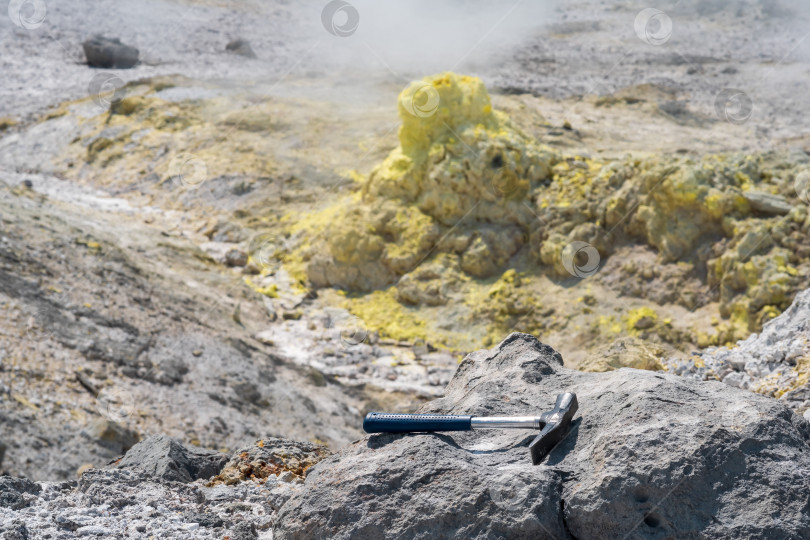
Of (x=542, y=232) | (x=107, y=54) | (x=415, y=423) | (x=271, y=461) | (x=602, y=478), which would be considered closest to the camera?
(x=602, y=478)

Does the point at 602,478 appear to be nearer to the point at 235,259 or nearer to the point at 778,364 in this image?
the point at 778,364

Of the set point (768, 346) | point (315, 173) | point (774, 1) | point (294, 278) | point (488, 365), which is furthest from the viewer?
point (774, 1)

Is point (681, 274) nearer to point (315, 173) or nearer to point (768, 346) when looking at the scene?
point (768, 346)

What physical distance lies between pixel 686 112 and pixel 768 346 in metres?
11.1

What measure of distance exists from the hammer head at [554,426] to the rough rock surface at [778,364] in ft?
5.58

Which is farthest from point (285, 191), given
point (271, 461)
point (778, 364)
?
point (271, 461)

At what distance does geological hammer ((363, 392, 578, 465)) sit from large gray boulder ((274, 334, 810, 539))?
0.14 feet

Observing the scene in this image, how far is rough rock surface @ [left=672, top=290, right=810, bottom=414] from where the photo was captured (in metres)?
4.31

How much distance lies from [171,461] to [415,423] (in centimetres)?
145

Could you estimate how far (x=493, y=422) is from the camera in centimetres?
271

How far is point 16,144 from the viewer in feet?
51.2

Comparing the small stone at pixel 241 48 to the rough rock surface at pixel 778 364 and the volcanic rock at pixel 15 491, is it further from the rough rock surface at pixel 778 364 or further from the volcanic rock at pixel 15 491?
the volcanic rock at pixel 15 491

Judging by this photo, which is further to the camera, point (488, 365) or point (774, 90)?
point (774, 90)

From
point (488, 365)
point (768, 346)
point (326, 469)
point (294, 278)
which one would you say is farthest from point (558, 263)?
point (326, 469)
